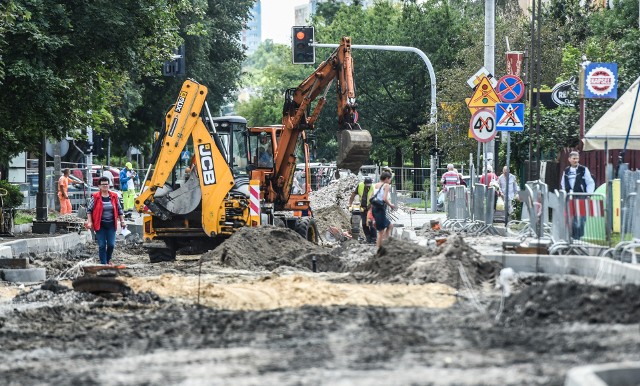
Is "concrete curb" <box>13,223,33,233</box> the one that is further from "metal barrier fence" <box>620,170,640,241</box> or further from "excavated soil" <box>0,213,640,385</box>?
"metal barrier fence" <box>620,170,640,241</box>

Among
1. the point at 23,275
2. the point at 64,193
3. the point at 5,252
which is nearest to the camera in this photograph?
the point at 23,275

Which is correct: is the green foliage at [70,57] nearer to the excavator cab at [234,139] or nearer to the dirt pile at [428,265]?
the excavator cab at [234,139]

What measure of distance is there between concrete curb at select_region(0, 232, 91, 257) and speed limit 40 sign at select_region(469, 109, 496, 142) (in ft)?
30.9

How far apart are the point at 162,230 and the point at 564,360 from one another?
54.9ft

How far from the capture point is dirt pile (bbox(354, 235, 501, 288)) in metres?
16.7

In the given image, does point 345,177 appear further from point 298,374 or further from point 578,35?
point 298,374

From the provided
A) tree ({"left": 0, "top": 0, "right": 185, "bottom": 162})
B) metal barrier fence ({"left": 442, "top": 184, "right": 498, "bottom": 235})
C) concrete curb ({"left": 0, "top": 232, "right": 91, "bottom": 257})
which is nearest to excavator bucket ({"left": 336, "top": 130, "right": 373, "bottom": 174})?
metal barrier fence ({"left": 442, "top": 184, "right": 498, "bottom": 235})

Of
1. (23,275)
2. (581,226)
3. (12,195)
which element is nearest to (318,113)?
(23,275)

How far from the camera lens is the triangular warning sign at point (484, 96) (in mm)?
27422

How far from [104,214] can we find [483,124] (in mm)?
8336

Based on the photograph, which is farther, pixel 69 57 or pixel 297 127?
pixel 69 57

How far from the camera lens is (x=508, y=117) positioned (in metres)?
27.4

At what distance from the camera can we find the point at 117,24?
96.2ft

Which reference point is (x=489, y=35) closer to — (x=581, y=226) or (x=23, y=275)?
(x=581, y=226)
